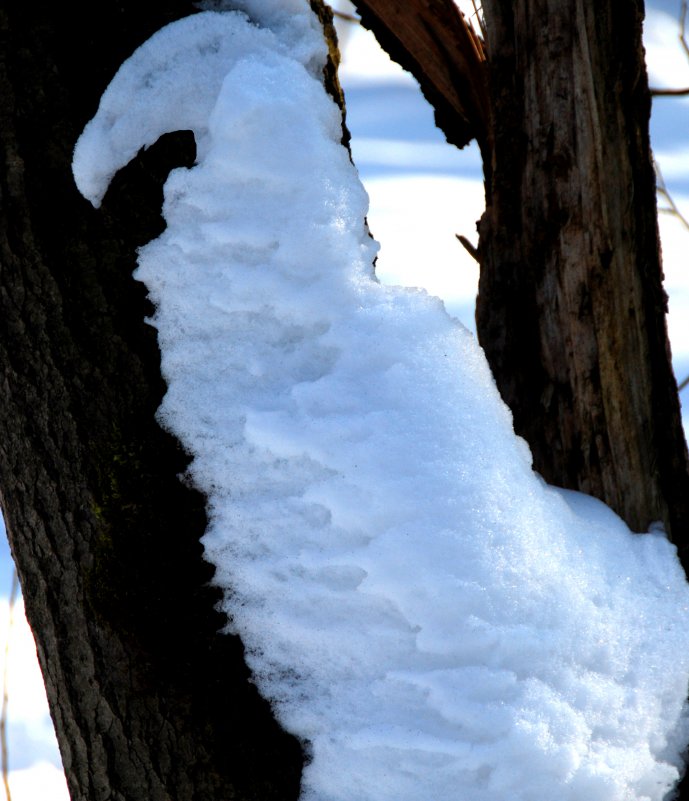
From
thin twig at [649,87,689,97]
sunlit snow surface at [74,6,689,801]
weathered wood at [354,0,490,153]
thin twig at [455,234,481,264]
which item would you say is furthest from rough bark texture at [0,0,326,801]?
thin twig at [649,87,689,97]

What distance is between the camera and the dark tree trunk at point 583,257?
1415mm

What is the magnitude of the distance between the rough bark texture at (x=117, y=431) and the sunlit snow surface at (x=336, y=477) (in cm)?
3

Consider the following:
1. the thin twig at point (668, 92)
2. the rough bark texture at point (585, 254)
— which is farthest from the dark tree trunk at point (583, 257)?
the thin twig at point (668, 92)

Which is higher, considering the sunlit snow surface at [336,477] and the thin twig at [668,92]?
the thin twig at [668,92]

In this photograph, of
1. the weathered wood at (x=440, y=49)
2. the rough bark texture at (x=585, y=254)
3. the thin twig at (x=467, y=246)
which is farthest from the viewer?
the thin twig at (x=467, y=246)

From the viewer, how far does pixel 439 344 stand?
1.13 m

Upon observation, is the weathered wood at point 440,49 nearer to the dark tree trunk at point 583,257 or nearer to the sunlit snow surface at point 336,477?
the dark tree trunk at point 583,257

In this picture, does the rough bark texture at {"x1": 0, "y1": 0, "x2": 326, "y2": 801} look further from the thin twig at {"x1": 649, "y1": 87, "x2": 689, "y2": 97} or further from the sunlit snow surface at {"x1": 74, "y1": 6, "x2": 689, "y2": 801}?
the thin twig at {"x1": 649, "y1": 87, "x2": 689, "y2": 97}

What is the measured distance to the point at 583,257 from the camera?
1415mm

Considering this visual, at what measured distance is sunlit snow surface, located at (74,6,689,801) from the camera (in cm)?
103

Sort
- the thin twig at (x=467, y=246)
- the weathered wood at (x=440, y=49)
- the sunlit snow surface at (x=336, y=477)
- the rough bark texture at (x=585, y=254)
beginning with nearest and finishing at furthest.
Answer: the sunlit snow surface at (x=336, y=477) < the rough bark texture at (x=585, y=254) < the weathered wood at (x=440, y=49) < the thin twig at (x=467, y=246)

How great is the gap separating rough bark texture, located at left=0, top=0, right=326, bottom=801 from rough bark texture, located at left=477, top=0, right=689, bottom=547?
25.5 inches

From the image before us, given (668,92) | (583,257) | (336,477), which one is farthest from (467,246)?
(336,477)

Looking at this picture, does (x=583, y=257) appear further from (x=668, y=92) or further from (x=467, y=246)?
(x=668, y=92)
